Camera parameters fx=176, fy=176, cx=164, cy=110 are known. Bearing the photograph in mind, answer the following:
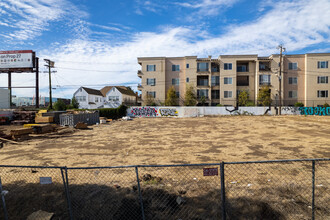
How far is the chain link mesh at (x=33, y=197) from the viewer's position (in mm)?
4449

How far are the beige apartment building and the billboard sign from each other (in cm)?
2335

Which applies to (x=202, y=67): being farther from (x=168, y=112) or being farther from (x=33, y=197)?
(x=33, y=197)

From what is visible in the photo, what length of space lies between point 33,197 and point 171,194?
411 cm

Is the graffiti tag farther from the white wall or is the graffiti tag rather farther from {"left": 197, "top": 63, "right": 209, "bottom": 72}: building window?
the white wall

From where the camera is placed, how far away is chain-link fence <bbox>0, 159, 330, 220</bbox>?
14.4 ft

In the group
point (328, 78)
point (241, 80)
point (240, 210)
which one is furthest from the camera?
point (241, 80)

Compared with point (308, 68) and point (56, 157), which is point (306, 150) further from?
point (308, 68)

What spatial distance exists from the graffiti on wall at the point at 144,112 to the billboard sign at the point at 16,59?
75.3 ft

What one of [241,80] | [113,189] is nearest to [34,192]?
[113,189]

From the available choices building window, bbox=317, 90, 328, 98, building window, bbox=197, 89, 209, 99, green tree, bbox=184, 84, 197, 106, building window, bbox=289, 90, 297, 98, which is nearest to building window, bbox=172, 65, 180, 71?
green tree, bbox=184, 84, 197, 106

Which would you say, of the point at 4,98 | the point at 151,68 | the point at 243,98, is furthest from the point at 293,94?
the point at 4,98

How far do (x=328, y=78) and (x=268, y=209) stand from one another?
53.2 meters

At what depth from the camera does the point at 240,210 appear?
4.52 metres

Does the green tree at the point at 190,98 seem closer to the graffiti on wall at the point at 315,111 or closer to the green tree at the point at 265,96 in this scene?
the green tree at the point at 265,96
